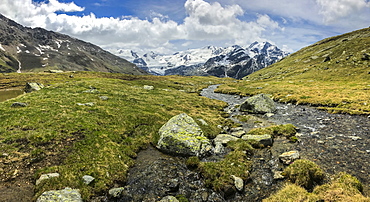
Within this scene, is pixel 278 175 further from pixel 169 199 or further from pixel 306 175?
pixel 169 199

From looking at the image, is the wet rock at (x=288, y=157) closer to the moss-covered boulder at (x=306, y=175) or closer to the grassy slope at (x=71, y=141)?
the moss-covered boulder at (x=306, y=175)

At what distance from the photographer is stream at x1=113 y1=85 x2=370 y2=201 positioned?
41.9 ft

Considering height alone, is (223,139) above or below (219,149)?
above

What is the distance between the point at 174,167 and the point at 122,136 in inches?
336

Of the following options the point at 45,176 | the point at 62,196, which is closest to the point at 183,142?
the point at 62,196

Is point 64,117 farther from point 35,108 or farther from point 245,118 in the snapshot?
point 245,118

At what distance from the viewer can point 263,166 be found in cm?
1606

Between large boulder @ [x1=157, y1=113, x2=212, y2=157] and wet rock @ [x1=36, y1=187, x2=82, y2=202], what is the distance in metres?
8.90

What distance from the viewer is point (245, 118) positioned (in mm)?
32844

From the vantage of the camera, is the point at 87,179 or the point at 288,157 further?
the point at 288,157

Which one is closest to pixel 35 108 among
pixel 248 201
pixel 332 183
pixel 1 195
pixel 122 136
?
pixel 122 136

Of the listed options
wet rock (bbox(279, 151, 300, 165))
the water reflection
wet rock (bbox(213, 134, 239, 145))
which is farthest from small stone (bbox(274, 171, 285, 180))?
the water reflection

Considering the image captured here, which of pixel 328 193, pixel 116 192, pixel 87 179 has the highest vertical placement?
pixel 328 193

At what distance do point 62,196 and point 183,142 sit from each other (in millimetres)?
10874
